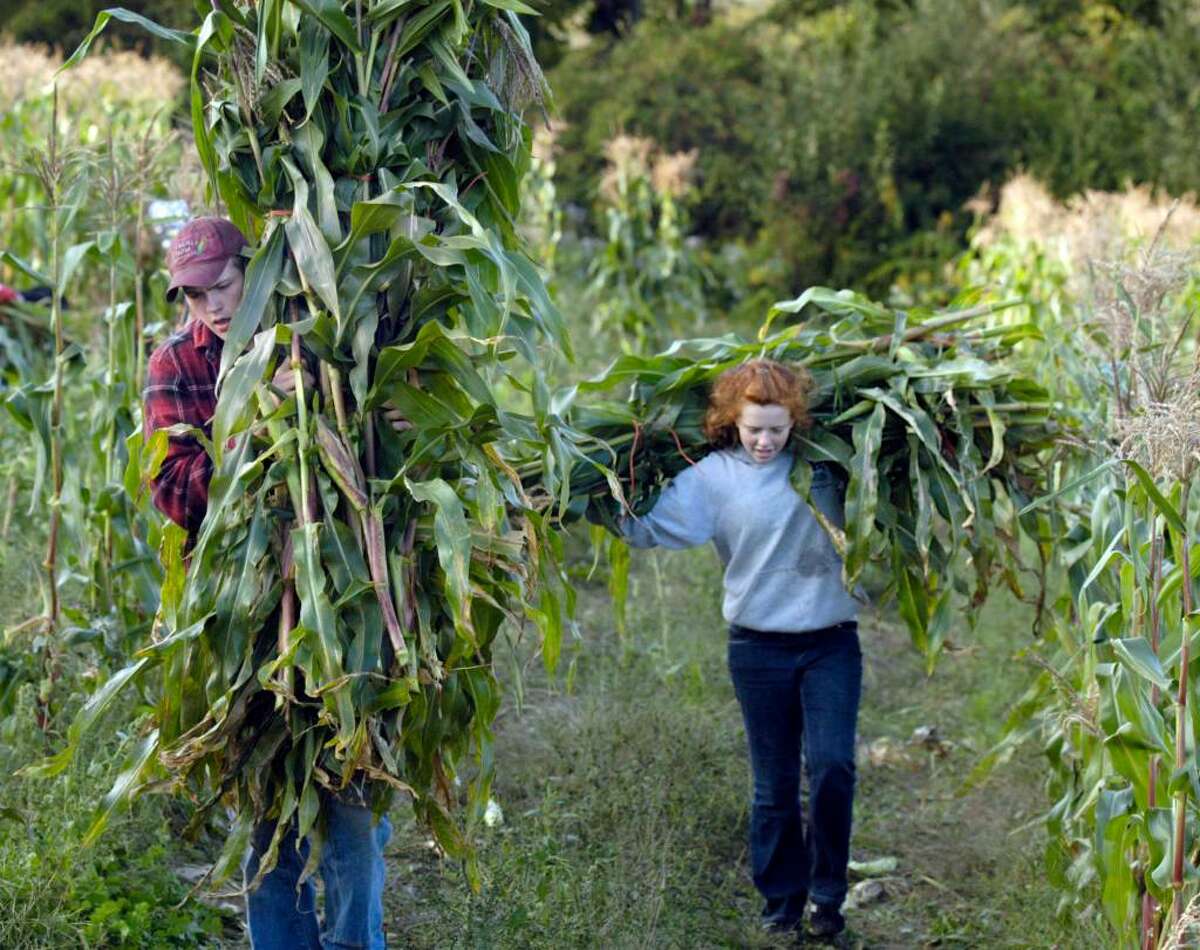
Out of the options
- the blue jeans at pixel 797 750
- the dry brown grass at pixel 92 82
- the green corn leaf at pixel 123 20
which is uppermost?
the dry brown grass at pixel 92 82

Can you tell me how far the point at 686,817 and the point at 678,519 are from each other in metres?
1.26

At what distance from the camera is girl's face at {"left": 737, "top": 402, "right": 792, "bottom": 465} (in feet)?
15.7

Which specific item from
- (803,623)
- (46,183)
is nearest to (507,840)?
(803,623)

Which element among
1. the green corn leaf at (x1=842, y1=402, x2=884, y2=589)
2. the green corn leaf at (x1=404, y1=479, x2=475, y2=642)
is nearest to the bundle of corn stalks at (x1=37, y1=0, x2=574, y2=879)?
the green corn leaf at (x1=404, y1=479, x2=475, y2=642)

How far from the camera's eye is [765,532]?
4.98 metres

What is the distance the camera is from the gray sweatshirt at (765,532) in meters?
4.95

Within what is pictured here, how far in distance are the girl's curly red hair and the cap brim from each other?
177 cm

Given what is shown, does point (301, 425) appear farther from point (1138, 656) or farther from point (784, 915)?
point (784, 915)

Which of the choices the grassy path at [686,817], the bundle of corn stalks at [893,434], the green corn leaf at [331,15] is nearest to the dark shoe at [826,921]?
the grassy path at [686,817]

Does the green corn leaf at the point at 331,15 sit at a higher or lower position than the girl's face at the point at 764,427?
higher

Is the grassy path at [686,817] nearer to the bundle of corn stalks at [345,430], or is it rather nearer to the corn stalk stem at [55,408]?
the bundle of corn stalks at [345,430]

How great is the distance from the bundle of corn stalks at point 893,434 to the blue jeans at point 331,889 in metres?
1.31

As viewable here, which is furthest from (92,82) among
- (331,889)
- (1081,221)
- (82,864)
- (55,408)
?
(331,889)

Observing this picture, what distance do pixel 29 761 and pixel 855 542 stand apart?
8.86 ft
